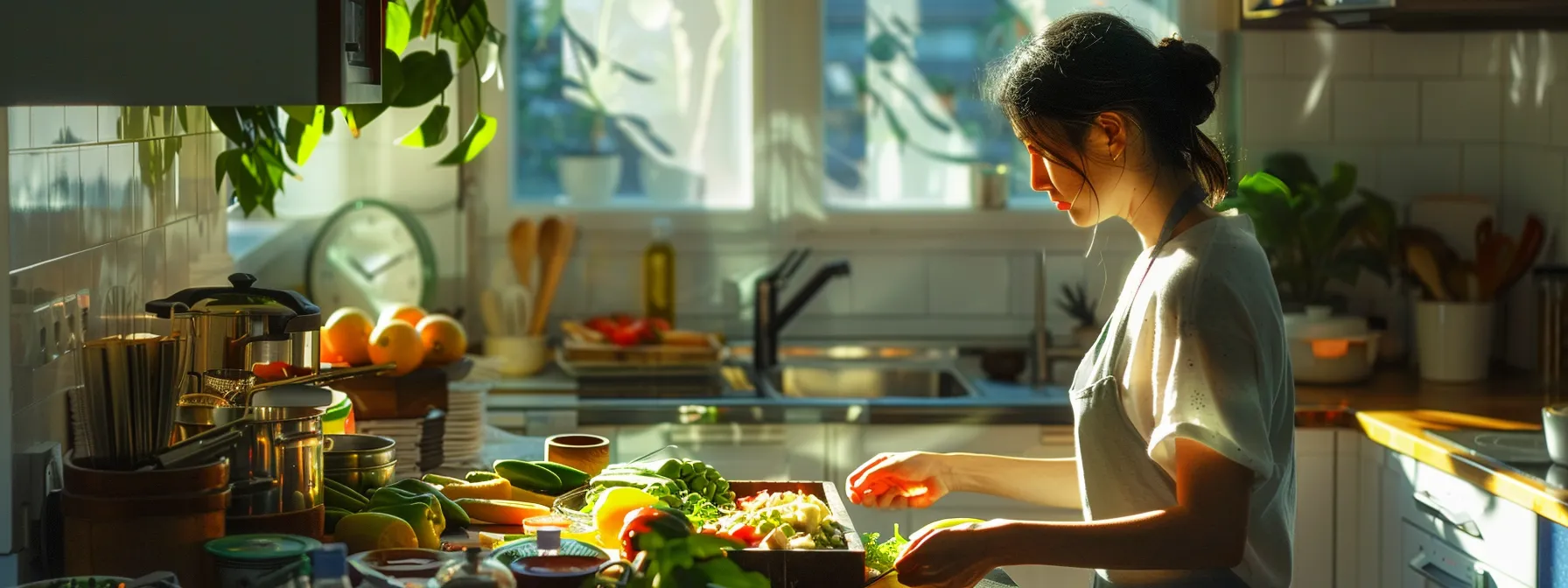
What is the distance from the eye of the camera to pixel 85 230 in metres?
1.97

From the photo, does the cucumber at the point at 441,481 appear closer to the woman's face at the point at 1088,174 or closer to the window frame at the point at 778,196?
the woman's face at the point at 1088,174

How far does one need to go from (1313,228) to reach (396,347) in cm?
206

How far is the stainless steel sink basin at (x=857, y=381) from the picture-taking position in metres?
3.72

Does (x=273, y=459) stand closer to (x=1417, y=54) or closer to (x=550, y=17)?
(x=550, y=17)

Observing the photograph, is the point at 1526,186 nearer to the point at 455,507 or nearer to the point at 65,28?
the point at 455,507

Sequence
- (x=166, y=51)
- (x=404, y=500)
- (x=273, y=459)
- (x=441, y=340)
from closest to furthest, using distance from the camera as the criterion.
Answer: (x=166, y=51) → (x=273, y=459) → (x=404, y=500) → (x=441, y=340)

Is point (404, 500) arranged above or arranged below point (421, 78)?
below

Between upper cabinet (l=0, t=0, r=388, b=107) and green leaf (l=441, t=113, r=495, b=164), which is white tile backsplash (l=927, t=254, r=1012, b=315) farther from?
upper cabinet (l=0, t=0, r=388, b=107)

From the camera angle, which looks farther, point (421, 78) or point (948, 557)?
point (421, 78)

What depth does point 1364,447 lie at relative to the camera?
10.3 feet

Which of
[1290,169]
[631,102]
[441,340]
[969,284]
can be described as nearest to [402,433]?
[441,340]

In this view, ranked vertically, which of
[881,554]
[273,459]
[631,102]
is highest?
[631,102]

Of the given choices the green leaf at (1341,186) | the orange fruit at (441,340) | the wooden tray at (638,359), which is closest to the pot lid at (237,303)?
the orange fruit at (441,340)

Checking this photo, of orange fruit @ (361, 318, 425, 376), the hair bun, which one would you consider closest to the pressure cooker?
A: orange fruit @ (361, 318, 425, 376)
